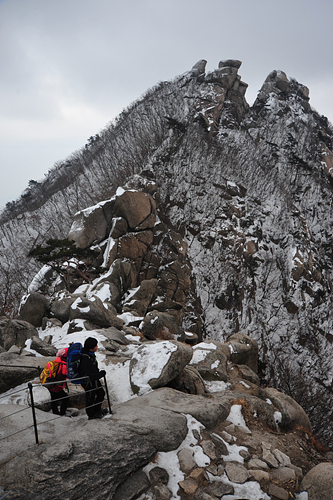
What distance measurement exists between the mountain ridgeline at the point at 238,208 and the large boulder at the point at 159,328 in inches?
440

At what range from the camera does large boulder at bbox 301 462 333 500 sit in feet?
13.7

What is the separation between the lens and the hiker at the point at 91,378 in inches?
216

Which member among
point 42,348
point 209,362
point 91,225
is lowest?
point 42,348

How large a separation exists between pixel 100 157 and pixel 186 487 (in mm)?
60675

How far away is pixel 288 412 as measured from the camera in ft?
25.6

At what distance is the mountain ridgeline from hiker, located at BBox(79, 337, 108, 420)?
1690 cm

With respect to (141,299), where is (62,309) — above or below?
below

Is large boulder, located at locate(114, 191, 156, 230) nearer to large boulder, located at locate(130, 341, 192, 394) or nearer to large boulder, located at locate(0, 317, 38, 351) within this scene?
large boulder, located at locate(0, 317, 38, 351)

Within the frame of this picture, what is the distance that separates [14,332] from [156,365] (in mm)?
8120

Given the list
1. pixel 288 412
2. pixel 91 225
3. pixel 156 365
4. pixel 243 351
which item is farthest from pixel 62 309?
pixel 91 225

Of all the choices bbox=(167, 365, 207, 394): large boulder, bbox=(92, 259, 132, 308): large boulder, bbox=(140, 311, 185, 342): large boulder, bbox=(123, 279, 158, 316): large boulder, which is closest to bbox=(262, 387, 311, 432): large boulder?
bbox=(167, 365, 207, 394): large boulder

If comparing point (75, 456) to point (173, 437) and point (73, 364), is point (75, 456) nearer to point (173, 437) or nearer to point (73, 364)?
point (73, 364)

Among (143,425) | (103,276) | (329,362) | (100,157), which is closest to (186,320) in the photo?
(103,276)

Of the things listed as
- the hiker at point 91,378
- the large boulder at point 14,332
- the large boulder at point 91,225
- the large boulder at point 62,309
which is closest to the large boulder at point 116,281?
the large boulder at point 91,225
